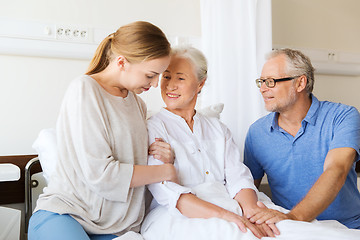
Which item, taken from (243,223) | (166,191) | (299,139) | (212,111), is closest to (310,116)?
(299,139)

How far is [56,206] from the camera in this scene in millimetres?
1392

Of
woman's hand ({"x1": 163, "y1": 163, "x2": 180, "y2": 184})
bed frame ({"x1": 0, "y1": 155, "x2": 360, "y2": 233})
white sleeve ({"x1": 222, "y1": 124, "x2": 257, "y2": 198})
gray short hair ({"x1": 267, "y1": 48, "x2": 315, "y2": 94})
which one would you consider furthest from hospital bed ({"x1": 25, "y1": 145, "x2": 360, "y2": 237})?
gray short hair ({"x1": 267, "y1": 48, "x2": 315, "y2": 94})

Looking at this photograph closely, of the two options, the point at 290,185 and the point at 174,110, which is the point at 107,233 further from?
the point at 290,185

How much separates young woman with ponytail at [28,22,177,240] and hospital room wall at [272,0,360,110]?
78.8 inches

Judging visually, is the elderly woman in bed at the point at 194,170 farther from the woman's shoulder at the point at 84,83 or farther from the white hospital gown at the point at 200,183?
the woman's shoulder at the point at 84,83

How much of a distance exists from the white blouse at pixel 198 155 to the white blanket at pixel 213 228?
0.06 metres

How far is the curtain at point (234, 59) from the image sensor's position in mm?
2506

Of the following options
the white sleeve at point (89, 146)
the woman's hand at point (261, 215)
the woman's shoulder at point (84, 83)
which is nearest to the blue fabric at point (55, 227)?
the white sleeve at point (89, 146)

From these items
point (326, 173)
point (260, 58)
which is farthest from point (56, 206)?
point (260, 58)

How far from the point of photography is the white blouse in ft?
5.37

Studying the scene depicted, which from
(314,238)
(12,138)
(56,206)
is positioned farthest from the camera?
(12,138)

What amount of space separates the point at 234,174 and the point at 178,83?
48 centimetres

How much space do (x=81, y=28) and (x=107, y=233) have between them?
1.43 m

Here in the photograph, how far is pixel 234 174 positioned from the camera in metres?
1.69
